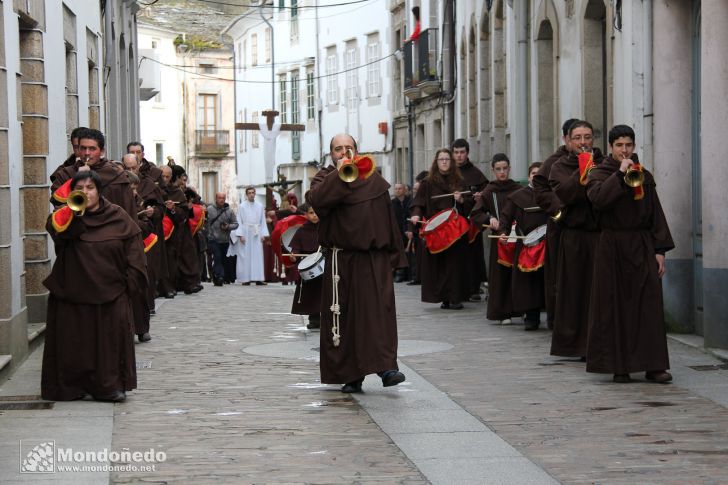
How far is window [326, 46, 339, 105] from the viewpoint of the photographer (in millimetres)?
50125

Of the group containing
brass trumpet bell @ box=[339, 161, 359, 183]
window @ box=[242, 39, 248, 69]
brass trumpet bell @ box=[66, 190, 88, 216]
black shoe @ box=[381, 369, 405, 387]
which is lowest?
black shoe @ box=[381, 369, 405, 387]

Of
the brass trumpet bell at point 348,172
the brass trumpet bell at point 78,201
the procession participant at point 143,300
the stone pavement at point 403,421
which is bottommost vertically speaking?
the stone pavement at point 403,421

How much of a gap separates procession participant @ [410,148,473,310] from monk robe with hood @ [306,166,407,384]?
306 inches

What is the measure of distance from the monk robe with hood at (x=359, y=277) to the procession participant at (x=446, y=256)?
7.77m

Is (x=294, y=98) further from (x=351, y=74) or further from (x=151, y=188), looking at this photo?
(x=151, y=188)

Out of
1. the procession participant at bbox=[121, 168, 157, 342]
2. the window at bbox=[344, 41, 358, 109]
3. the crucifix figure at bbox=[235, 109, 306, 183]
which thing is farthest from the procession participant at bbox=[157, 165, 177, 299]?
the window at bbox=[344, 41, 358, 109]

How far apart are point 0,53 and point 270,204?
91.7ft

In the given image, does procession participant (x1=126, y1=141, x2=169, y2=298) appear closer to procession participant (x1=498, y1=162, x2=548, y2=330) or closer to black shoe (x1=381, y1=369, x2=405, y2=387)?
procession participant (x1=498, y1=162, x2=548, y2=330)

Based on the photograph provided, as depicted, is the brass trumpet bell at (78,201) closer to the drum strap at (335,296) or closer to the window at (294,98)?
the drum strap at (335,296)

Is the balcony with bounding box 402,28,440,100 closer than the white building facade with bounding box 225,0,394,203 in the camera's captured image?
Yes

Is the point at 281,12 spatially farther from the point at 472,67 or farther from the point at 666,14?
the point at 666,14

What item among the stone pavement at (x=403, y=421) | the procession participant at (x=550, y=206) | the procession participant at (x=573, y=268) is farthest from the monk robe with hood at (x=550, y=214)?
the stone pavement at (x=403, y=421)

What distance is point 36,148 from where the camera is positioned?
14164 mm

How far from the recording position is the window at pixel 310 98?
174 ft
